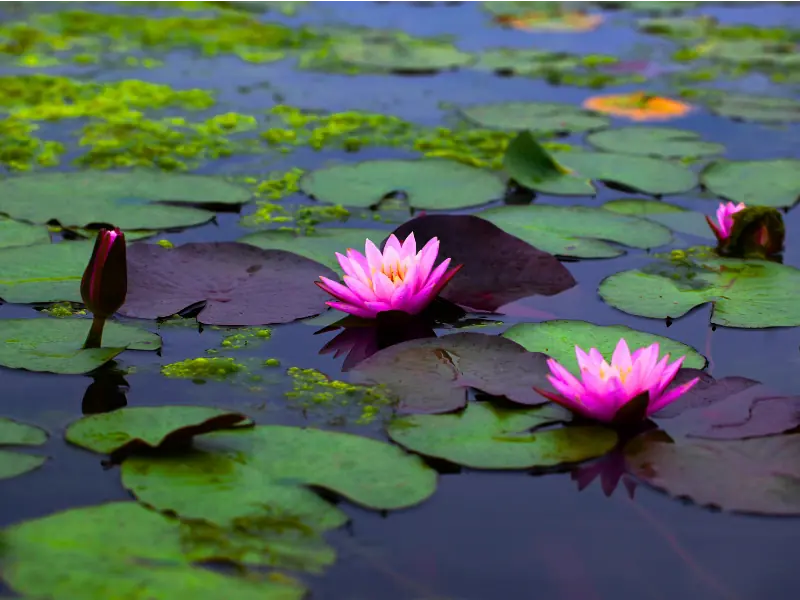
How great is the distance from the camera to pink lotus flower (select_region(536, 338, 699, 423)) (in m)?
1.95

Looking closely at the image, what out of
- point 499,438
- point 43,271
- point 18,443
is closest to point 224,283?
point 43,271

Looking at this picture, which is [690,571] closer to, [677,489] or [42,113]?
[677,489]

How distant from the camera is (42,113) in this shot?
4.23 metres

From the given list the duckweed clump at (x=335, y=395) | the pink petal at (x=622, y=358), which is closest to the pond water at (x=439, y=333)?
the duckweed clump at (x=335, y=395)

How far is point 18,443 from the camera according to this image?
73.4 inches

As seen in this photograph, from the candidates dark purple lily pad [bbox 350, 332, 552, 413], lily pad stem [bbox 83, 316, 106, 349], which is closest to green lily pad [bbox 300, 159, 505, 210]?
dark purple lily pad [bbox 350, 332, 552, 413]

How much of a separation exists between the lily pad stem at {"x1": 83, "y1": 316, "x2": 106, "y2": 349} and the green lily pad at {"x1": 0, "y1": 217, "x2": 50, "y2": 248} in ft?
2.11

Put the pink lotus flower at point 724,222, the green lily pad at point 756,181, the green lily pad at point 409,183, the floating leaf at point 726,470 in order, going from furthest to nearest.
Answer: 1. the green lily pad at point 756,181
2. the green lily pad at point 409,183
3. the pink lotus flower at point 724,222
4. the floating leaf at point 726,470

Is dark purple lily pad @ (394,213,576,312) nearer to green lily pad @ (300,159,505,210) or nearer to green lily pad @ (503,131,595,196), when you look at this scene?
green lily pad @ (300,159,505,210)

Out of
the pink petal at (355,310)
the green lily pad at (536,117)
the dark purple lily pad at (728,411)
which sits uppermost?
the green lily pad at (536,117)

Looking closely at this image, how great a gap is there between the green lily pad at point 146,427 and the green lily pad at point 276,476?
0.11 ft

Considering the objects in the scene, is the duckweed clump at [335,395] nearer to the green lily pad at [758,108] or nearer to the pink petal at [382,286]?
the pink petal at [382,286]

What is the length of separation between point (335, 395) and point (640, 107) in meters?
2.82

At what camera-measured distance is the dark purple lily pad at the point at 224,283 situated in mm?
2451
